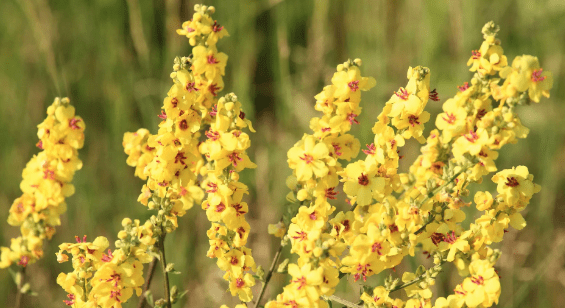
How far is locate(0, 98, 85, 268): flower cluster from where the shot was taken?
2336mm

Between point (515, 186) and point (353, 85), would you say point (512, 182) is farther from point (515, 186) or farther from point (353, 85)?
point (353, 85)

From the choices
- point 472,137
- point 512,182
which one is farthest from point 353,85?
point 512,182

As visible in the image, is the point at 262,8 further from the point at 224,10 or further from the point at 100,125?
the point at 100,125

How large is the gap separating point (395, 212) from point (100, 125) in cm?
340

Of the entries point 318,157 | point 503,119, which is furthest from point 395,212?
point 503,119

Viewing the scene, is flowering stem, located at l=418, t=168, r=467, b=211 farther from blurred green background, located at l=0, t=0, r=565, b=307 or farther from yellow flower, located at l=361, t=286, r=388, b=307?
blurred green background, located at l=0, t=0, r=565, b=307

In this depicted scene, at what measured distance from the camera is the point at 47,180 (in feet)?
8.02

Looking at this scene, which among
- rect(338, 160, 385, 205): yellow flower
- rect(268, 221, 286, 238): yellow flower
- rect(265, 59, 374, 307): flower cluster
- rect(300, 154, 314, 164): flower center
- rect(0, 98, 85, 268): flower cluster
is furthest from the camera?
rect(0, 98, 85, 268): flower cluster

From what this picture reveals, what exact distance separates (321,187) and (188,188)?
1.85 ft

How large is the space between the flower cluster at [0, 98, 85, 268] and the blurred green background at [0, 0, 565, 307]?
1.46 meters

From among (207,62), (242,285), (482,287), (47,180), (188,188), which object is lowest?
(482,287)

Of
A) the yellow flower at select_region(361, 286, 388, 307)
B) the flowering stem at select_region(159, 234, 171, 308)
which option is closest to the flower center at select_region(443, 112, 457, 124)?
the yellow flower at select_region(361, 286, 388, 307)

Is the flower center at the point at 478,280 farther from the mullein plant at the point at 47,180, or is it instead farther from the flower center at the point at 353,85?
the mullein plant at the point at 47,180

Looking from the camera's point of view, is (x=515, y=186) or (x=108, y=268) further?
(x=515, y=186)
